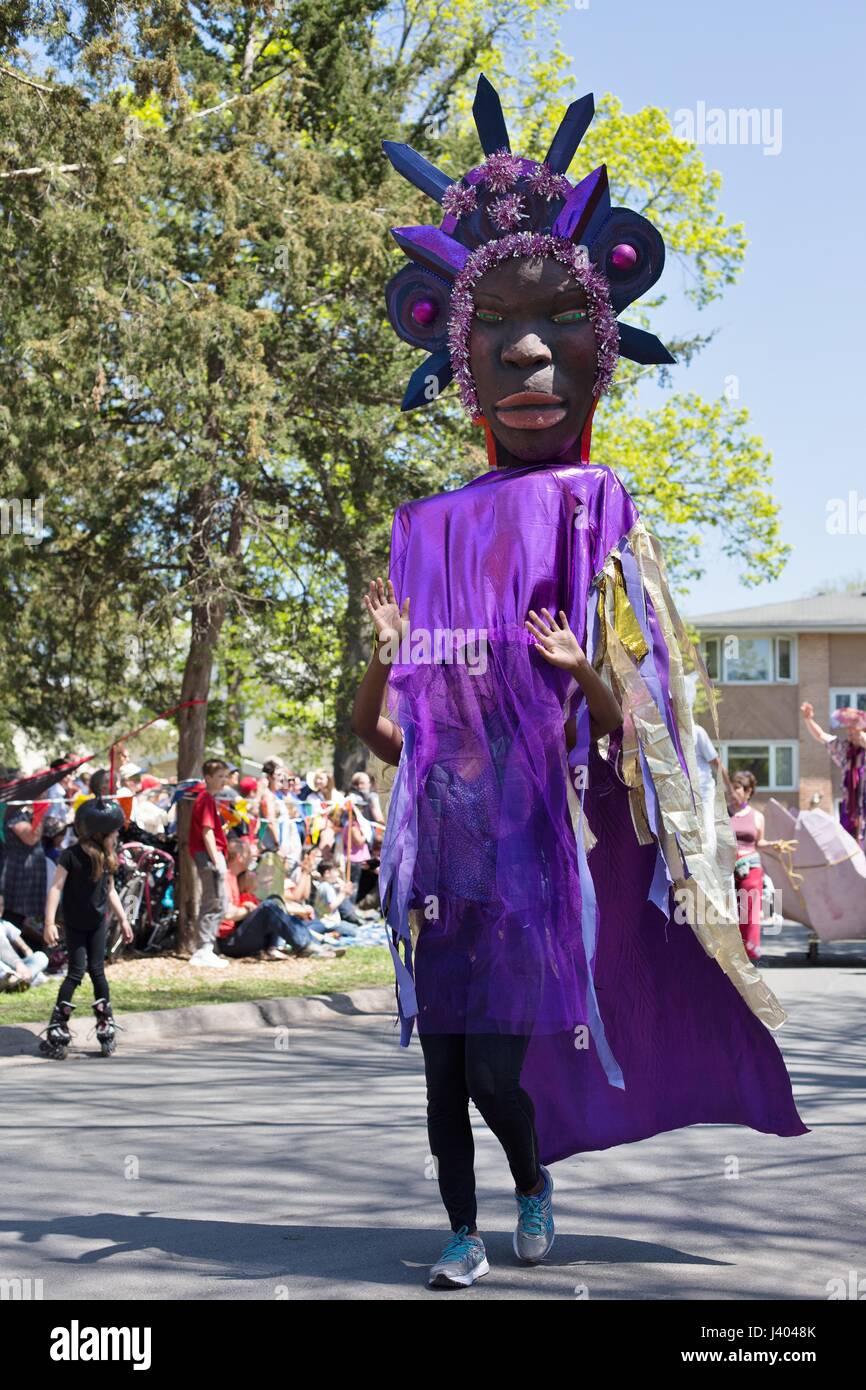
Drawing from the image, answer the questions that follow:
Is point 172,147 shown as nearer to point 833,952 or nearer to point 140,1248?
point 833,952

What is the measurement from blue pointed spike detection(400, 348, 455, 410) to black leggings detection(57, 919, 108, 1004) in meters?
4.77

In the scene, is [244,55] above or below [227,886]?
above

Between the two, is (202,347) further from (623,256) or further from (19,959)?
(623,256)

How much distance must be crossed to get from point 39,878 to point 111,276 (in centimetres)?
523

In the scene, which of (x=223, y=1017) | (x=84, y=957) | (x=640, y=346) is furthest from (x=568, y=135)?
(x=223, y=1017)

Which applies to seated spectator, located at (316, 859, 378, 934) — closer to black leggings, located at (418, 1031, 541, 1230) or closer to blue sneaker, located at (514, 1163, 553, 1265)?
blue sneaker, located at (514, 1163, 553, 1265)

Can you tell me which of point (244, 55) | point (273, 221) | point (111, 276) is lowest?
point (111, 276)

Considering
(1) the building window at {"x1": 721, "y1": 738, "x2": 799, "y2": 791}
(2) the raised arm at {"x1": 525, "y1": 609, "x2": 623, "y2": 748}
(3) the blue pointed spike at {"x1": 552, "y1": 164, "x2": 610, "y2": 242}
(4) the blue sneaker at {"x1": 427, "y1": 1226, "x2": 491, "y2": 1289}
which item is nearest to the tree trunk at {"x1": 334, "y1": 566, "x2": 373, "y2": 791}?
(3) the blue pointed spike at {"x1": 552, "y1": 164, "x2": 610, "y2": 242}

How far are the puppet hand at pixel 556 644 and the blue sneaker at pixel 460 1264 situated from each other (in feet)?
5.14

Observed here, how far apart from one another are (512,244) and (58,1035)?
19.4 feet

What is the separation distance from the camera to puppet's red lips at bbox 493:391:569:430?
5.11 m

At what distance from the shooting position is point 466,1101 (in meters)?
4.64
